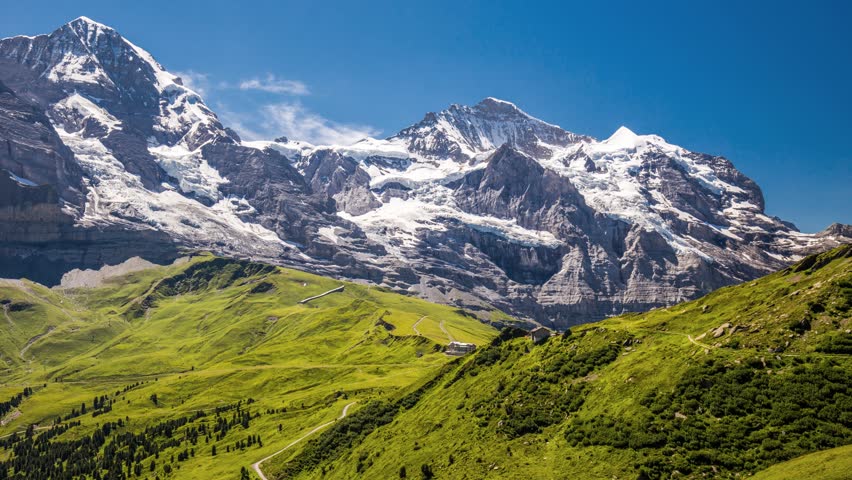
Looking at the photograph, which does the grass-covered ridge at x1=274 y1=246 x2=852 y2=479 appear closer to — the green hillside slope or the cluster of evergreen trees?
the cluster of evergreen trees

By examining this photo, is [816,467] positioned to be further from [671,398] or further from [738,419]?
[671,398]

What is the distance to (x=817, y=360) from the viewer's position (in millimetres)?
69812

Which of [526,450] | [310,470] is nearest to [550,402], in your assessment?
[526,450]

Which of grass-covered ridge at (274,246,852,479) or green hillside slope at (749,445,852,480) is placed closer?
green hillside slope at (749,445,852,480)

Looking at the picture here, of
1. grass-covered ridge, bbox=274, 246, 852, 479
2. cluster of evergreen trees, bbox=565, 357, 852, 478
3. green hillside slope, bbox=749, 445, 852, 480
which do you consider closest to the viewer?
green hillside slope, bbox=749, 445, 852, 480

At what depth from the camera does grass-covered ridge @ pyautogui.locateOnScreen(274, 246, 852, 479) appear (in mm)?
65750

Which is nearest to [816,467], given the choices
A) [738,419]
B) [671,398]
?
[738,419]

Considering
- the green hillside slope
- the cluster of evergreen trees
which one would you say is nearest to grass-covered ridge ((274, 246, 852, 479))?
the cluster of evergreen trees

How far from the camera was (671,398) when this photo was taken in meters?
76.4

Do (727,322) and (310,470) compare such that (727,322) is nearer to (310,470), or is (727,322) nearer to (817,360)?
(817,360)

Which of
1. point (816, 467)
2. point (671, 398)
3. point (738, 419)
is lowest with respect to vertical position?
point (816, 467)

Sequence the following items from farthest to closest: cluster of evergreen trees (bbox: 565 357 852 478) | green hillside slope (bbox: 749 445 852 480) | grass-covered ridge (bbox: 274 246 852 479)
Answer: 1. grass-covered ridge (bbox: 274 246 852 479)
2. cluster of evergreen trees (bbox: 565 357 852 478)
3. green hillside slope (bbox: 749 445 852 480)

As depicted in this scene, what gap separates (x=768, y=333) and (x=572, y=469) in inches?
1236

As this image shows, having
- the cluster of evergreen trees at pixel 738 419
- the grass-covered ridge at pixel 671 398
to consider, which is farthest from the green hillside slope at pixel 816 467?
the cluster of evergreen trees at pixel 738 419
